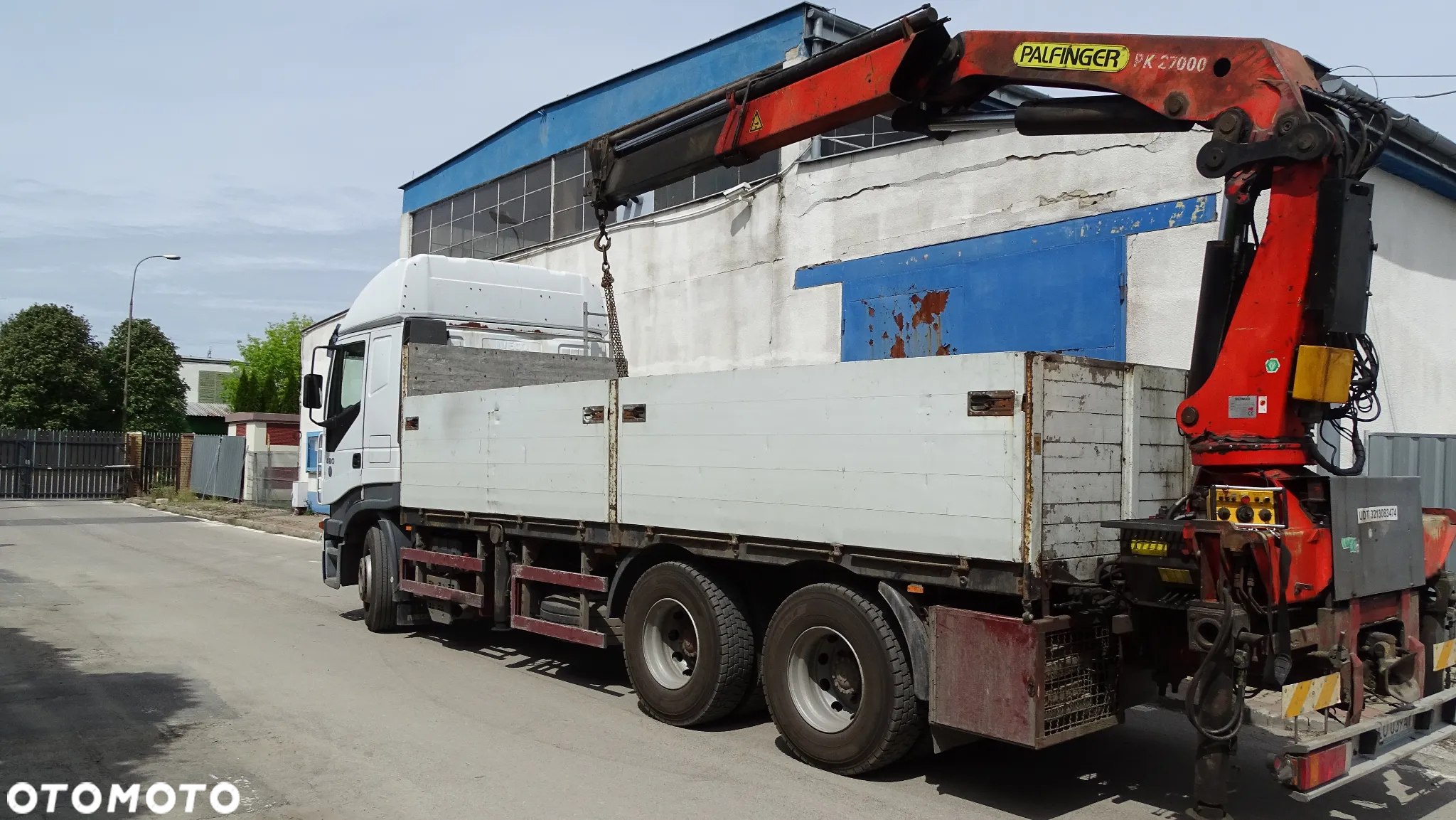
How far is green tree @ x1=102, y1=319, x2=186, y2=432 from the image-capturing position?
45.3 meters

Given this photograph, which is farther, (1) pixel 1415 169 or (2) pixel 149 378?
(2) pixel 149 378

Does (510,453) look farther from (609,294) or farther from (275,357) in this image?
(275,357)

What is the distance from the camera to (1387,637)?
5277 mm

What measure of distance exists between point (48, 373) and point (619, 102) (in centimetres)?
3210

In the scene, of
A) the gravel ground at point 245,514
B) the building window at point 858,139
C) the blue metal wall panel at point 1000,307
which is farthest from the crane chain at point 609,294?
the gravel ground at point 245,514

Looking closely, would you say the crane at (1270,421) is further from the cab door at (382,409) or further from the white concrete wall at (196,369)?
the white concrete wall at (196,369)

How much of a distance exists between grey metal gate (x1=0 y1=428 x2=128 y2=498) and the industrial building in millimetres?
22203

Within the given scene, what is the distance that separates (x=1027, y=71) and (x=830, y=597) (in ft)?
10.6

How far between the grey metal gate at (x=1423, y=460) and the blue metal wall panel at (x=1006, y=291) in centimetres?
245

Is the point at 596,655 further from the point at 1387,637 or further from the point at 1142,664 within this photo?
the point at 1387,637

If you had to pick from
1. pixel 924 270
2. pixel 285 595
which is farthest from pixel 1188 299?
pixel 285 595

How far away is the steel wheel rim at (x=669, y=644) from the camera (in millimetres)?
7125

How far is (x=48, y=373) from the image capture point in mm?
Answer: 41000

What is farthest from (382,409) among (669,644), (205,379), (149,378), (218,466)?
(205,379)
